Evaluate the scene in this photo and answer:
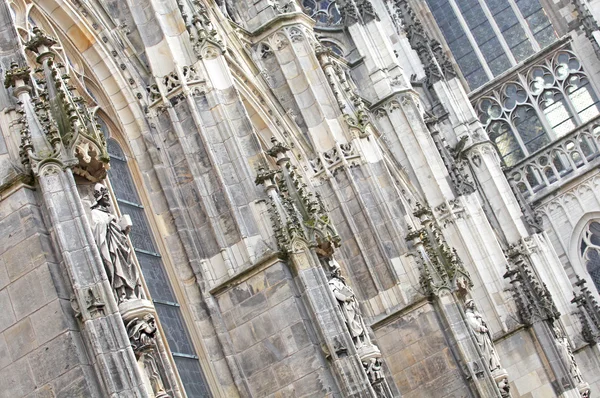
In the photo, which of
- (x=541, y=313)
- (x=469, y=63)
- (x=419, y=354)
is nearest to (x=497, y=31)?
(x=469, y=63)

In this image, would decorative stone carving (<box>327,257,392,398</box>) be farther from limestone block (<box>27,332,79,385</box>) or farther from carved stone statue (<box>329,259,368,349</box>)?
limestone block (<box>27,332,79,385</box>)

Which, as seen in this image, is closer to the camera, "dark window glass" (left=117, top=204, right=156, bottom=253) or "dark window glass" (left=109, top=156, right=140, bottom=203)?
"dark window glass" (left=117, top=204, right=156, bottom=253)

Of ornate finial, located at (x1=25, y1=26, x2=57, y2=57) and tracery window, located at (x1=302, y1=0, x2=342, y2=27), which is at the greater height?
tracery window, located at (x1=302, y1=0, x2=342, y2=27)

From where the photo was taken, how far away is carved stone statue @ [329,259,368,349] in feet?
54.6

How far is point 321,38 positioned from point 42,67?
61.3ft

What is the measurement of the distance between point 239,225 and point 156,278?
1485 millimetres

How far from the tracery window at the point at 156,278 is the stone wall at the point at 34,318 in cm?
473

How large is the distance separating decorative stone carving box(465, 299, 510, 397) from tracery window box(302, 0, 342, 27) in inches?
514

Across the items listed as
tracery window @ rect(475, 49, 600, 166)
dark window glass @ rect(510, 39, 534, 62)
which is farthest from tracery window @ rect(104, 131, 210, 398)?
dark window glass @ rect(510, 39, 534, 62)

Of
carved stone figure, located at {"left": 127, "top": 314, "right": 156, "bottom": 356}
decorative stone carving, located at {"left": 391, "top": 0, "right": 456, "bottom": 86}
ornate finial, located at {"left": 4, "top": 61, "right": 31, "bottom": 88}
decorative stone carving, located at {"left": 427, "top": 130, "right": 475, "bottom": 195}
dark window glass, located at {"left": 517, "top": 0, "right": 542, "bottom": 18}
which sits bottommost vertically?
carved stone figure, located at {"left": 127, "top": 314, "right": 156, "bottom": 356}

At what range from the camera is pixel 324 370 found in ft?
51.1

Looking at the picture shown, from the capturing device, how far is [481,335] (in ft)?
73.3

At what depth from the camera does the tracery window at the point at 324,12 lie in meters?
33.4

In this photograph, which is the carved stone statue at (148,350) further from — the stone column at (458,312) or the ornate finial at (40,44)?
the stone column at (458,312)
